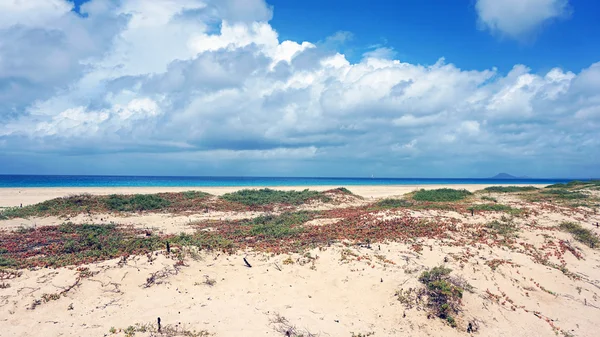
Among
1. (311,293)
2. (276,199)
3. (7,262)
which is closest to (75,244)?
(7,262)

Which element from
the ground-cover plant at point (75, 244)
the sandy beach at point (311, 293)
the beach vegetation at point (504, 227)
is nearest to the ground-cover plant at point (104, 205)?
the ground-cover plant at point (75, 244)

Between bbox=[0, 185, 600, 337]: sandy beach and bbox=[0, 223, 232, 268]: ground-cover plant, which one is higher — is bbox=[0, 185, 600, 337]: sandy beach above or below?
below

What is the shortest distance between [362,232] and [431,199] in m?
18.7

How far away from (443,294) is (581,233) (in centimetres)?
1365

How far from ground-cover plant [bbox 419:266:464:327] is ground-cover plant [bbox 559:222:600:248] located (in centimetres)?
1181

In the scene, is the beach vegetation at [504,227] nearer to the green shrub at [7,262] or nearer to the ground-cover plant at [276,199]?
the ground-cover plant at [276,199]

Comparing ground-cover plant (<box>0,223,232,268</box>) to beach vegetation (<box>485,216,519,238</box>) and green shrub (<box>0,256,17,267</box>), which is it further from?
beach vegetation (<box>485,216,519,238</box>)

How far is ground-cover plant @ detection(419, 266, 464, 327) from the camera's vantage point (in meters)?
10.5

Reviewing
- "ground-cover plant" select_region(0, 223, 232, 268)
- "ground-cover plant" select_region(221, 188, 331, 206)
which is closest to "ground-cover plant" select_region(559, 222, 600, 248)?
"ground-cover plant" select_region(0, 223, 232, 268)

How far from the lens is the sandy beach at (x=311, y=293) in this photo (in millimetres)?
9594

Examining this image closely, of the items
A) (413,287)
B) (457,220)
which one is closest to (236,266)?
(413,287)

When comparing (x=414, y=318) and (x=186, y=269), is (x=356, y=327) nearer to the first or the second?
(x=414, y=318)

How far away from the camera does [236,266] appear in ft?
43.8

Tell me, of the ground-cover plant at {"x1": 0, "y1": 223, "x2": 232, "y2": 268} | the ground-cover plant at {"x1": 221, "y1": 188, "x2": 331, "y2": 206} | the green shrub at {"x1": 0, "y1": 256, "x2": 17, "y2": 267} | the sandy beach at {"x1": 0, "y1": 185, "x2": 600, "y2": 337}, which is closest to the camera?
the sandy beach at {"x1": 0, "y1": 185, "x2": 600, "y2": 337}
